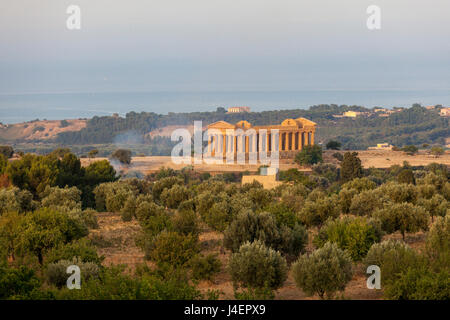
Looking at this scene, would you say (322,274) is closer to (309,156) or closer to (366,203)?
(366,203)

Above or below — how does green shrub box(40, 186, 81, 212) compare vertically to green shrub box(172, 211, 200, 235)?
below

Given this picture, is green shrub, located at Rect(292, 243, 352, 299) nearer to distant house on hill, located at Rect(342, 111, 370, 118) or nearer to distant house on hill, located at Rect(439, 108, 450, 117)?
distant house on hill, located at Rect(342, 111, 370, 118)

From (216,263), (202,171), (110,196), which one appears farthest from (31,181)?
(202,171)

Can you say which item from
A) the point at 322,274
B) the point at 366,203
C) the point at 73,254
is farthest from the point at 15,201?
the point at 322,274

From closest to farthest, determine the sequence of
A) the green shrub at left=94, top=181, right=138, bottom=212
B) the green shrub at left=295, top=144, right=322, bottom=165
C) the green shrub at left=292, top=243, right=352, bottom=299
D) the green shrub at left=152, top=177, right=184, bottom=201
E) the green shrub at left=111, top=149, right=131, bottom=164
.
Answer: the green shrub at left=292, top=243, right=352, bottom=299 → the green shrub at left=94, top=181, right=138, bottom=212 → the green shrub at left=152, top=177, right=184, bottom=201 → the green shrub at left=295, top=144, right=322, bottom=165 → the green shrub at left=111, top=149, right=131, bottom=164

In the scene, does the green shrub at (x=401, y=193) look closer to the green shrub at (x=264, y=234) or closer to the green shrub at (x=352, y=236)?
the green shrub at (x=352, y=236)
